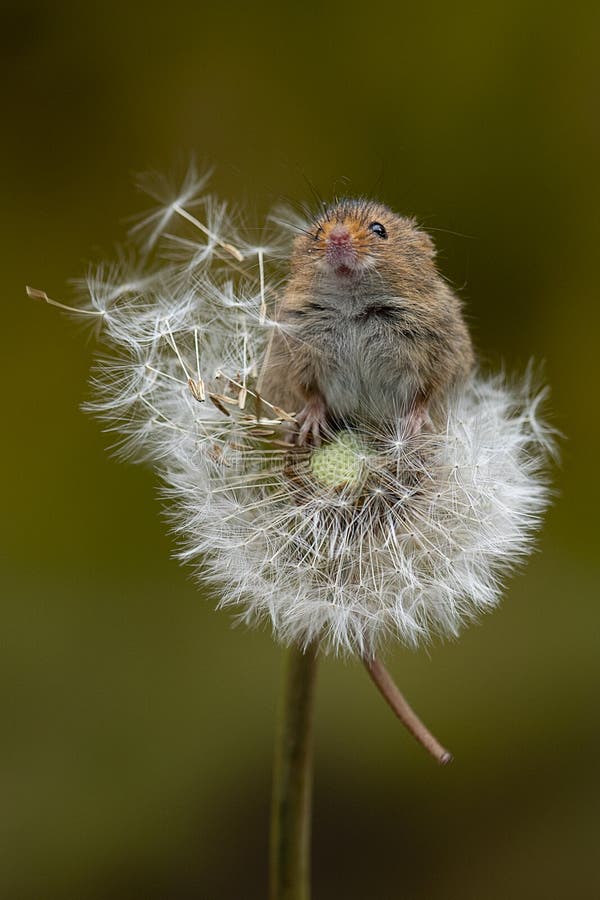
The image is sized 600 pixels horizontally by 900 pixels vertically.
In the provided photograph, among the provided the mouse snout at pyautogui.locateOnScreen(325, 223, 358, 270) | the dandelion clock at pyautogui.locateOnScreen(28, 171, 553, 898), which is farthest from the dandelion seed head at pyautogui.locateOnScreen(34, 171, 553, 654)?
the mouse snout at pyautogui.locateOnScreen(325, 223, 358, 270)

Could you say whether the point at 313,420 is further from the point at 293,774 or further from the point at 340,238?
the point at 293,774

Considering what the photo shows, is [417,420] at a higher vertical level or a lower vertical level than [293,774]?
higher

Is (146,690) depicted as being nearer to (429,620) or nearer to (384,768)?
(384,768)

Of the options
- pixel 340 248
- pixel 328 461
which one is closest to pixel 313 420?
pixel 328 461

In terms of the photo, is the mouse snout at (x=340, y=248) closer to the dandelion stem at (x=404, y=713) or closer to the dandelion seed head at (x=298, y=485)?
the dandelion seed head at (x=298, y=485)

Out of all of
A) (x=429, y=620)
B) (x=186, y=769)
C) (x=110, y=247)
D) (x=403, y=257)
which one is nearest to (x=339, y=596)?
(x=429, y=620)

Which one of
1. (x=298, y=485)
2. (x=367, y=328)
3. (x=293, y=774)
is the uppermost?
(x=367, y=328)
